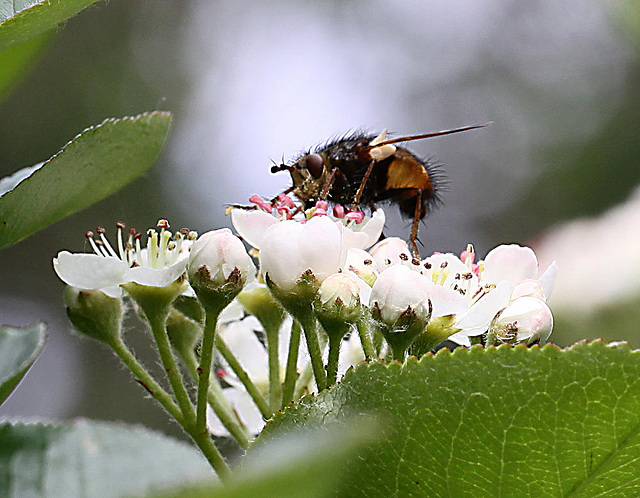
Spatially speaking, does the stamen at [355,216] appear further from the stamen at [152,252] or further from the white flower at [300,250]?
the stamen at [152,252]

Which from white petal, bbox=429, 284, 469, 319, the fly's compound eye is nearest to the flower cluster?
white petal, bbox=429, 284, 469, 319

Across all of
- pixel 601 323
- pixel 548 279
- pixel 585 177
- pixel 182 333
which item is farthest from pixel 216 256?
pixel 585 177

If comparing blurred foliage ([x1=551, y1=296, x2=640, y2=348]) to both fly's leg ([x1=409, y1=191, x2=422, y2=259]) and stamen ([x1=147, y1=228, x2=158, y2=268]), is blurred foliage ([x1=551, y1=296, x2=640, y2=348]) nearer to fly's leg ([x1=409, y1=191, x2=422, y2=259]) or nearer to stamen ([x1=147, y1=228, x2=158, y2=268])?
fly's leg ([x1=409, y1=191, x2=422, y2=259])

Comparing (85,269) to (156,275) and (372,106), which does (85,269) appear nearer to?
(156,275)

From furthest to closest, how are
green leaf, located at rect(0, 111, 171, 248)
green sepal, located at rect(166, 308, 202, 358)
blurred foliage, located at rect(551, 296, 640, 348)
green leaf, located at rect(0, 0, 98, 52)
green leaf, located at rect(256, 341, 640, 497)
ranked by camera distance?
blurred foliage, located at rect(551, 296, 640, 348)
green sepal, located at rect(166, 308, 202, 358)
green leaf, located at rect(0, 111, 171, 248)
green leaf, located at rect(0, 0, 98, 52)
green leaf, located at rect(256, 341, 640, 497)

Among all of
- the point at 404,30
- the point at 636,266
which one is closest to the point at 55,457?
the point at 636,266
